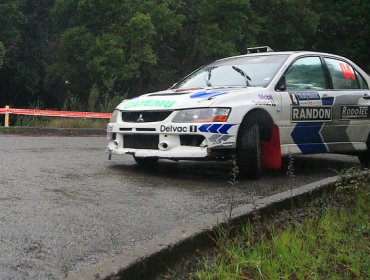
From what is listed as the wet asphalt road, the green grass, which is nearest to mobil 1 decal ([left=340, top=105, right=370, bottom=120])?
the wet asphalt road

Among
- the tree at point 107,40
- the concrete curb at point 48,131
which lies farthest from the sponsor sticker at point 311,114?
the tree at point 107,40

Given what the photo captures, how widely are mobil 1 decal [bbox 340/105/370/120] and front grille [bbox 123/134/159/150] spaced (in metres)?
2.71

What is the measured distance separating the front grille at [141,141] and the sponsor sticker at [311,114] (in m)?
1.77

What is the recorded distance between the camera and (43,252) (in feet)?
9.57

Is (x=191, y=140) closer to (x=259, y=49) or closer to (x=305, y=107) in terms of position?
(x=305, y=107)

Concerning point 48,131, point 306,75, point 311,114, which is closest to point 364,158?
point 311,114

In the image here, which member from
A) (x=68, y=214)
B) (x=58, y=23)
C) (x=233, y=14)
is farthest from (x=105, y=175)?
(x=58, y=23)

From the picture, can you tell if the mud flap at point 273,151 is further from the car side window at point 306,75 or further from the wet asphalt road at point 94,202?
the car side window at point 306,75

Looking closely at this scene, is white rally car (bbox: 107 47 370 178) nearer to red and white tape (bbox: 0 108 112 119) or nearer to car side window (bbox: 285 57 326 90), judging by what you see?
car side window (bbox: 285 57 326 90)

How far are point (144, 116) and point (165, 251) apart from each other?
311 cm

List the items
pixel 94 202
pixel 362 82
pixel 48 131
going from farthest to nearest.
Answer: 1. pixel 48 131
2. pixel 362 82
3. pixel 94 202

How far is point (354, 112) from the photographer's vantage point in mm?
6926

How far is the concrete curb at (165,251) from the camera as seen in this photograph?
252cm

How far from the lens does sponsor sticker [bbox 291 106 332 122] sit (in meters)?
6.20
